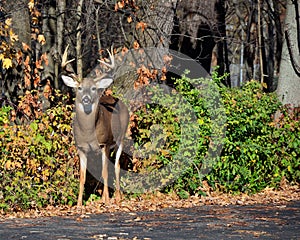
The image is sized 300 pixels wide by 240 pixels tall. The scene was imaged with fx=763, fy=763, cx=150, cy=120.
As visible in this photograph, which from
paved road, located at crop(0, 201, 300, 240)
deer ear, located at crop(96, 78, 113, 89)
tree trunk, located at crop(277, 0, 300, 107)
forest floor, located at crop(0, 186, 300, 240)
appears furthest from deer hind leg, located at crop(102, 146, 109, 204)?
tree trunk, located at crop(277, 0, 300, 107)

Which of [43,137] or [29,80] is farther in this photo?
[29,80]

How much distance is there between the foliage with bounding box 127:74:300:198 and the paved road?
158 centimetres

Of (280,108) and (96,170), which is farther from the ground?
(280,108)

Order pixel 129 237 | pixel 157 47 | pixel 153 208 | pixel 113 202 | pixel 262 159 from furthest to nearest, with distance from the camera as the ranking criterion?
pixel 157 47, pixel 262 159, pixel 113 202, pixel 153 208, pixel 129 237

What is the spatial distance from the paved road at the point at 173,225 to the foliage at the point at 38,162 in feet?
A: 3.51

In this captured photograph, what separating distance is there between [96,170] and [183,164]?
1.63 m

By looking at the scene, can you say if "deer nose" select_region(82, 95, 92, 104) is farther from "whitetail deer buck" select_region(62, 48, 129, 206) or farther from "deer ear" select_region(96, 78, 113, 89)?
"deer ear" select_region(96, 78, 113, 89)

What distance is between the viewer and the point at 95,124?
533 inches

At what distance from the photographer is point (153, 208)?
495 inches

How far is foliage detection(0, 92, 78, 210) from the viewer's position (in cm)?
1253

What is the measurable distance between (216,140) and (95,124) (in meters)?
2.32

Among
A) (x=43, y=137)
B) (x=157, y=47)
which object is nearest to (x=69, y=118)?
(x=43, y=137)

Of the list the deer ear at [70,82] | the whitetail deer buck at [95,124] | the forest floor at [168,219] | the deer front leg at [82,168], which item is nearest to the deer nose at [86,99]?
the whitetail deer buck at [95,124]

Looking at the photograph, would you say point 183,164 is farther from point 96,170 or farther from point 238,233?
point 238,233
